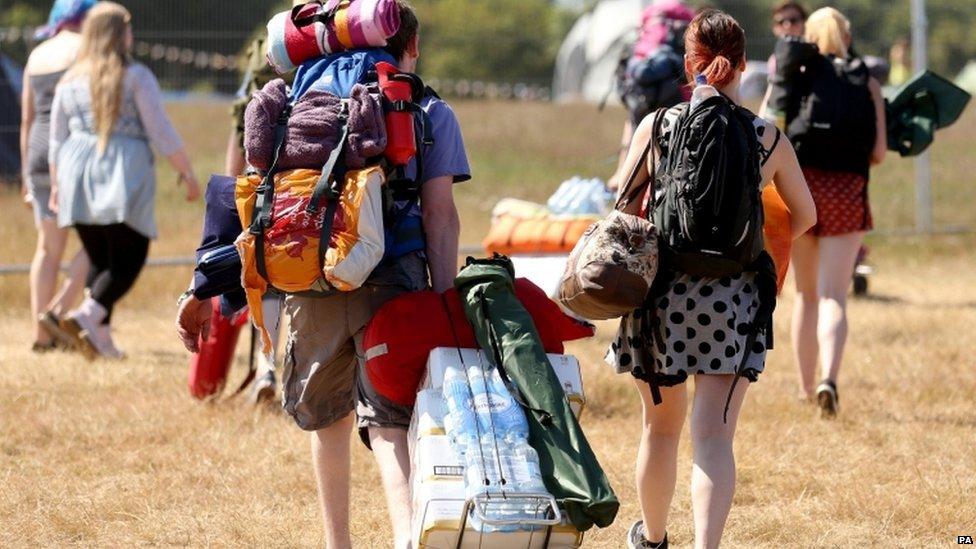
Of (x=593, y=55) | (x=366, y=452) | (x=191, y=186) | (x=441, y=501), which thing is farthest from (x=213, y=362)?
(x=593, y=55)

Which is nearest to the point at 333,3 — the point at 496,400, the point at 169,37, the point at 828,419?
the point at 496,400

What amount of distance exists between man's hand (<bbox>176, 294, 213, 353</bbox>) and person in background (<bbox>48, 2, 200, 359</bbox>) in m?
3.92

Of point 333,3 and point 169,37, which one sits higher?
point 333,3

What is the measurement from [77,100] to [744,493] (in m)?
4.45

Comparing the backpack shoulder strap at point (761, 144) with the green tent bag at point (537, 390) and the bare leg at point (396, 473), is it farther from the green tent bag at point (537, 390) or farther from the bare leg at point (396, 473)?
the bare leg at point (396, 473)

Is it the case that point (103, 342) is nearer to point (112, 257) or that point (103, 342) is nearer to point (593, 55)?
point (112, 257)

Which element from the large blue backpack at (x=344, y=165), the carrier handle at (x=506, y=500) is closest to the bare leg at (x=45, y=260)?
the large blue backpack at (x=344, y=165)

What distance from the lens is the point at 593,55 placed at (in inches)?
935

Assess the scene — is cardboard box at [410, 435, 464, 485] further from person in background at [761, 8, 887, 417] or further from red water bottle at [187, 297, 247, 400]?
person in background at [761, 8, 887, 417]

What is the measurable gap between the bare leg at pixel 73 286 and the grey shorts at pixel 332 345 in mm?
4714

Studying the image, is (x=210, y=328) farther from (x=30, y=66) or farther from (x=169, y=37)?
(x=169, y=37)

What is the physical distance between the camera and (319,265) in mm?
3795

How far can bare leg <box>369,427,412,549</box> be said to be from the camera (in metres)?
3.95

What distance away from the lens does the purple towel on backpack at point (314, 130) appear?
3.81 meters
